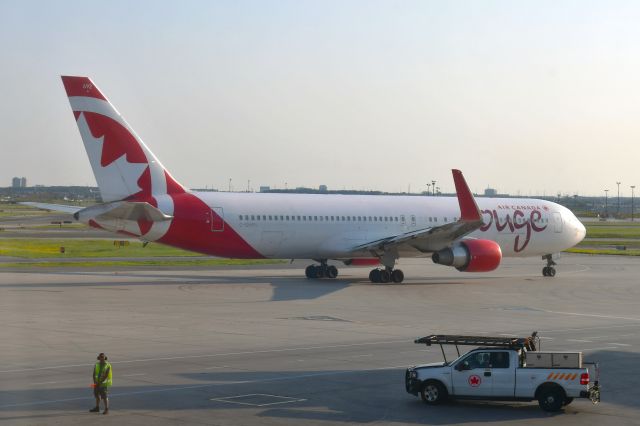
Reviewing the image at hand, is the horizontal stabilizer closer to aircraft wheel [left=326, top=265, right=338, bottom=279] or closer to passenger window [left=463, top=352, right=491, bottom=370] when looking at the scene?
aircraft wheel [left=326, top=265, right=338, bottom=279]

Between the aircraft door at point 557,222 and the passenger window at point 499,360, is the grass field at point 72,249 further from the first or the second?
the passenger window at point 499,360

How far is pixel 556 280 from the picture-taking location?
61531 millimetres

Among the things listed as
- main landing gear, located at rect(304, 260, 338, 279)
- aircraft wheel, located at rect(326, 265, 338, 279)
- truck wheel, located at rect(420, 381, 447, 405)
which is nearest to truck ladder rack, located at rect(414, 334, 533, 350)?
truck wheel, located at rect(420, 381, 447, 405)

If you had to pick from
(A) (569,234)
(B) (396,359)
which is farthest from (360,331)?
(A) (569,234)

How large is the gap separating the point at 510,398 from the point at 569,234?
149 ft

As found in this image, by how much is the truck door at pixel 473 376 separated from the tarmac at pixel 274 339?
0.44 meters

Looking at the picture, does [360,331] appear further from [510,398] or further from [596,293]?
[596,293]

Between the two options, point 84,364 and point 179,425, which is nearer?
point 179,425

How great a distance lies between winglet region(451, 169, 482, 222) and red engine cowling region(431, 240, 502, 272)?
279cm

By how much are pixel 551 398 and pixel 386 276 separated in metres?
35.2

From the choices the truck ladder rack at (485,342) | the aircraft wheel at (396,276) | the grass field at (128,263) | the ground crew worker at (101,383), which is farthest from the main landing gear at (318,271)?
the ground crew worker at (101,383)

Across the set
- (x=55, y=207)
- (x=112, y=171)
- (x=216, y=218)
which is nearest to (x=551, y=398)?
(x=112, y=171)

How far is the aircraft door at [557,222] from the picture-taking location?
2554 inches

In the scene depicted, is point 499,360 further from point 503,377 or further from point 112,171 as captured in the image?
point 112,171
